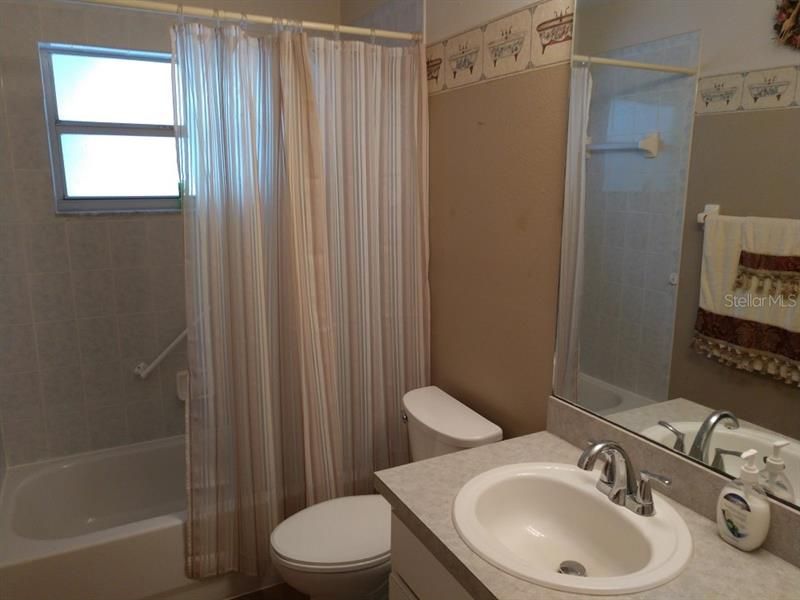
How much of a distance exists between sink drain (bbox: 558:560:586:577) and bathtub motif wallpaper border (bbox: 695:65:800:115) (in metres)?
0.99

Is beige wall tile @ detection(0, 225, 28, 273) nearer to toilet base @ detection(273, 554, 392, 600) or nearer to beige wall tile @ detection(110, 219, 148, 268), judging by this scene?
beige wall tile @ detection(110, 219, 148, 268)

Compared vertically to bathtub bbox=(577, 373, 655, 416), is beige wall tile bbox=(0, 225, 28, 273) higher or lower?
higher

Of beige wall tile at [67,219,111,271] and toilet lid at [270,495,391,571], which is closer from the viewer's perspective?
toilet lid at [270,495,391,571]

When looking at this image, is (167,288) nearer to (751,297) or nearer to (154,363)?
(154,363)

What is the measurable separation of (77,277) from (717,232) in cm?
249

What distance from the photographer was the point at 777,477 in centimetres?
102

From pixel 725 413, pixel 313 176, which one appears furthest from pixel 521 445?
pixel 313 176

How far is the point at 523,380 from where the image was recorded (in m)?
1.73

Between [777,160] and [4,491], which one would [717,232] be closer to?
[777,160]

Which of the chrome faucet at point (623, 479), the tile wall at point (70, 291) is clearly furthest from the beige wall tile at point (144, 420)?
the chrome faucet at point (623, 479)

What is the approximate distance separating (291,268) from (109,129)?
139 cm

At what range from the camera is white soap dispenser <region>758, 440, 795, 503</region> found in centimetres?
101

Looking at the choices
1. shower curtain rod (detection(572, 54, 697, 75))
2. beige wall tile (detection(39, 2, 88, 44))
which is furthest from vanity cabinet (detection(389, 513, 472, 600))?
beige wall tile (detection(39, 2, 88, 44))

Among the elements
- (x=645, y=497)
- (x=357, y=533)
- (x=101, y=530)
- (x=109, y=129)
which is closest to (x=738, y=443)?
(x=645, y=497)
